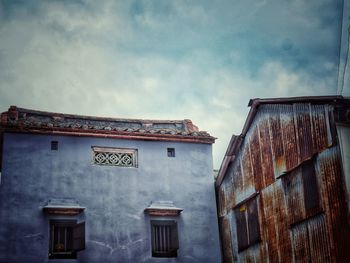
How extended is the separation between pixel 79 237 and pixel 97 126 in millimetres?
4616

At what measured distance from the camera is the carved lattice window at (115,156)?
63.5 feet

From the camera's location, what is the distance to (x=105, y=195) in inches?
741

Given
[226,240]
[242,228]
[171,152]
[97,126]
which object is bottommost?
[226,240]

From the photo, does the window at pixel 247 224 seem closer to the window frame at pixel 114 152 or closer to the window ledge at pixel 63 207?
the window frame at pixel 114 152

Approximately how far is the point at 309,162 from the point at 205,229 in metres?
6.57

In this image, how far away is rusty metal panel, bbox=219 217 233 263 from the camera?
63.6 ft

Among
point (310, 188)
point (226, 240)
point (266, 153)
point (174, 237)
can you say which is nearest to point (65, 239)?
point (174, 237)

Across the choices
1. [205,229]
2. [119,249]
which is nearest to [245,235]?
[205,229]

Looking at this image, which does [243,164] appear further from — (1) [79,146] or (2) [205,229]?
(1) [79,146]

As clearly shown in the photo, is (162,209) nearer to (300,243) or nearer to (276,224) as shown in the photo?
(276,224)

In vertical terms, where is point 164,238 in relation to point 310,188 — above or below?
below

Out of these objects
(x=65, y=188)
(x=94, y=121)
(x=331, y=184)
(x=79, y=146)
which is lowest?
(x=331, y=184)

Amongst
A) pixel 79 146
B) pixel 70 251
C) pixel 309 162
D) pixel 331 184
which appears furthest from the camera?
pixel 79 146

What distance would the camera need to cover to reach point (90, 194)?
18.6m
